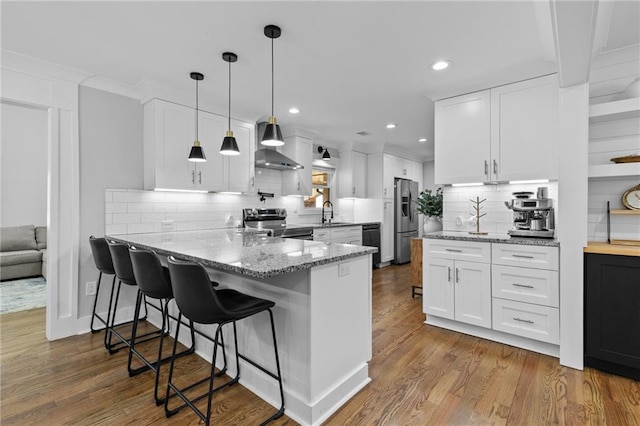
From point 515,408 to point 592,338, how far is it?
0.93 m

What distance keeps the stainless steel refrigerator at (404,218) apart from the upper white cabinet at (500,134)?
313cm

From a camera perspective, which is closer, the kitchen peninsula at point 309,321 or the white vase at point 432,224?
the kitchen peninsula at point 309,321

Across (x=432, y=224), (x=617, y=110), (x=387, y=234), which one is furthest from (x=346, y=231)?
(x=617, y=110)

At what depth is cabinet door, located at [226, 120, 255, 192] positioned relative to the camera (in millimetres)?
4023

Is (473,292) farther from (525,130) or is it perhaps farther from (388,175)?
(388,175)

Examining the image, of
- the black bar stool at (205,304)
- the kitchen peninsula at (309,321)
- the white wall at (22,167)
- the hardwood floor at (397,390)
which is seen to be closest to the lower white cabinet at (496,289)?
the hardwood floor at (397,390)

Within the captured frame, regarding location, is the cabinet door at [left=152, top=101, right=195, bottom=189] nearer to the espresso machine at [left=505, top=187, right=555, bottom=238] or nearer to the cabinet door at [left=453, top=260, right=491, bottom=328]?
the cabinet door at [left=453, top=260, right=491, bottom=328]

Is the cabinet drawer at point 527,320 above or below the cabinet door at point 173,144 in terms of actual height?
below

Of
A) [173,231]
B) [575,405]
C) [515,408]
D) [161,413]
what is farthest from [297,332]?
A: [173,231]

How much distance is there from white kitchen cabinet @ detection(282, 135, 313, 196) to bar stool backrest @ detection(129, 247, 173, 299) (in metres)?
Result: 3.23

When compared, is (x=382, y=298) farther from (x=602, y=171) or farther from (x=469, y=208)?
(x=602, y=171)

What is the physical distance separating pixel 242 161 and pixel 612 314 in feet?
12.8

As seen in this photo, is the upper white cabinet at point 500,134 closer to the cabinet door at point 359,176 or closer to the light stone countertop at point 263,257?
the light stone countertop at point 263,257

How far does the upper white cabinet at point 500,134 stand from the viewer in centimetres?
277
